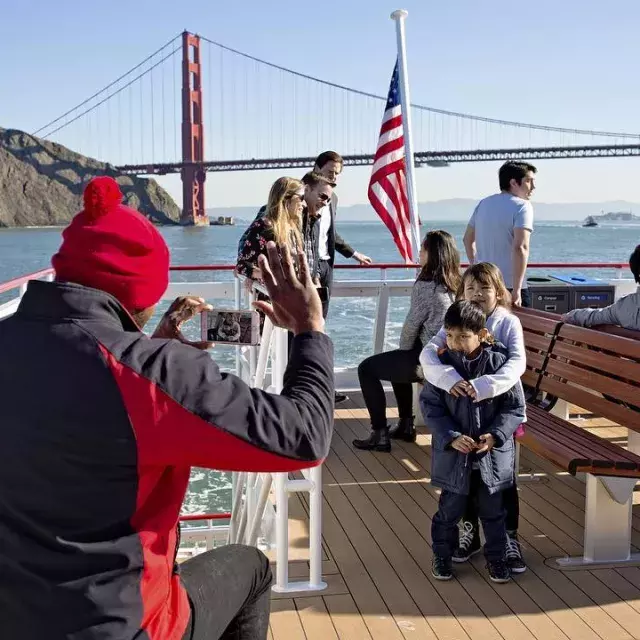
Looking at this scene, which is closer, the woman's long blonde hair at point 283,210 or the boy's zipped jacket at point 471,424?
the boy's zipped jacket at point 471,424

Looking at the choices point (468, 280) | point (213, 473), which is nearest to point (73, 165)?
point (213, 473)

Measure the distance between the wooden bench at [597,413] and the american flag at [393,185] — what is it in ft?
7.63

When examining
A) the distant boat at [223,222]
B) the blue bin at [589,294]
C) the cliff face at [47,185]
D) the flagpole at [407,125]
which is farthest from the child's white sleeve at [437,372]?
the distant boat at [223,222]

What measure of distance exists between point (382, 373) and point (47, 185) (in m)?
68.0

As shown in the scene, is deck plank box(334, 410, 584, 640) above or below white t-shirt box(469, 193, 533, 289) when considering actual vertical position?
below

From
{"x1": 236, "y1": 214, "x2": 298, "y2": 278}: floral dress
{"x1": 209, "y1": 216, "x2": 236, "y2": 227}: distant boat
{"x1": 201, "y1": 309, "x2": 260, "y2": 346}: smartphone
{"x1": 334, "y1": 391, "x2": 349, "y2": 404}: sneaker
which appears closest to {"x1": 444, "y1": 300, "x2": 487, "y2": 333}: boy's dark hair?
{"x1": 236, "y1": 214, "x2": 298, "y2": 278}: floral dress

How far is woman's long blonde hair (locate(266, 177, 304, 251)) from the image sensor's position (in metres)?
3.38

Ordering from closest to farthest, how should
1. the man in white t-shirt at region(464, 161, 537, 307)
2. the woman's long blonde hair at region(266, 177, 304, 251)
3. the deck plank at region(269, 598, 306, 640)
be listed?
the deck plank at region(269, 598, 306, 640) < the woman's long blonde hair at region(266, 177, 304, 251) < the man in white t-shirt at region(464, 161, 537, 307)

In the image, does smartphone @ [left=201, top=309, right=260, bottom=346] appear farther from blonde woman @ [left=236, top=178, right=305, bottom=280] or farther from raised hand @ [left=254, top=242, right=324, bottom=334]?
blonde woman @ [left=236, top=178, right=305, bottom=280]

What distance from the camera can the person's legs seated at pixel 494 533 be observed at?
8.74 ft

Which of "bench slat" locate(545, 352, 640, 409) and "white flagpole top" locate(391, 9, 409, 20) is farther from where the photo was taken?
"white flagpole top" locate(391, 9, 409, 20)

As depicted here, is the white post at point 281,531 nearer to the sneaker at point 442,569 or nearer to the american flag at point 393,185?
the sneaker at point 442,569

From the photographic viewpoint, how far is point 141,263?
1.15 meters

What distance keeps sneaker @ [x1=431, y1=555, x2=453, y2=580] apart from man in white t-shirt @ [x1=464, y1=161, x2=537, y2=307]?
5.85 feet
